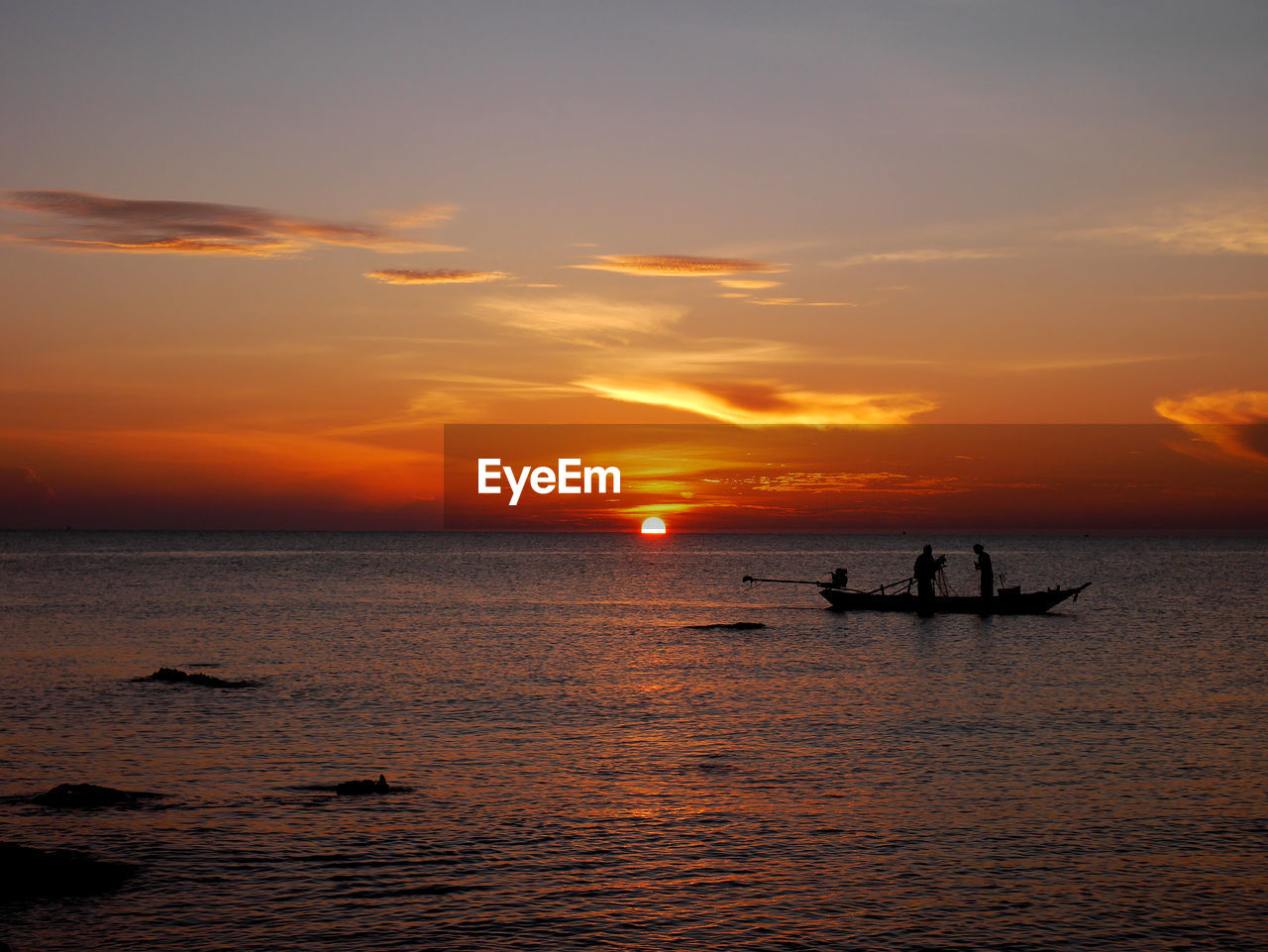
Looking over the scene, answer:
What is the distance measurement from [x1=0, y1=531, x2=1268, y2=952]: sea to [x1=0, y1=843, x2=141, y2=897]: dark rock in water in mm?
285

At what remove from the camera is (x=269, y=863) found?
1838 centimetres

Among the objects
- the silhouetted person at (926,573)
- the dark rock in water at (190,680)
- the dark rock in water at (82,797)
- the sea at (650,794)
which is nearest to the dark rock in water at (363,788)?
the sea at (650,794)

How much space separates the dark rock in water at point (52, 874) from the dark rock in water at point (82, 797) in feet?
13.8

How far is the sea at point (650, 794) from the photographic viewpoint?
1605 centimetres

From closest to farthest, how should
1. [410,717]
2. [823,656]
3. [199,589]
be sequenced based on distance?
1. [410,717]
2. [823,656]
3. [199,589]

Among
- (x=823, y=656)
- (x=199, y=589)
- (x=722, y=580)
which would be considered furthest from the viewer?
(x=722, y=580)

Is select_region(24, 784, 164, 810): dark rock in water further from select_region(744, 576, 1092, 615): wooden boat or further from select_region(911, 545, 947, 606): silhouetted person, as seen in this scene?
select_region(911, 545, 947, 606): silhouetted person

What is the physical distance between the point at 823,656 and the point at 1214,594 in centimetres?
6483

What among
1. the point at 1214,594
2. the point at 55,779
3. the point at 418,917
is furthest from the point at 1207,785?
the point at 1214,594

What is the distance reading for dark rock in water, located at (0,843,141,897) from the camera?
16641 mm

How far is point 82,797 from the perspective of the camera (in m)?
21.5

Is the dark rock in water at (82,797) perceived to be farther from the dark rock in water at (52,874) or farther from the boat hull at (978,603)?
the boat hull at (978,603)

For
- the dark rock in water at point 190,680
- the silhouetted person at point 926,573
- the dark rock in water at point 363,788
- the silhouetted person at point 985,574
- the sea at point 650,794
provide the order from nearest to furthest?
the sea at point 650,794
the dark rock in water at point 363,788
the dark rock in water at point 190,680
the silhouetted person at point 985,574
the silhouetted person at point 926,573

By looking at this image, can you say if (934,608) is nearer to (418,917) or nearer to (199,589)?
(418,917)
